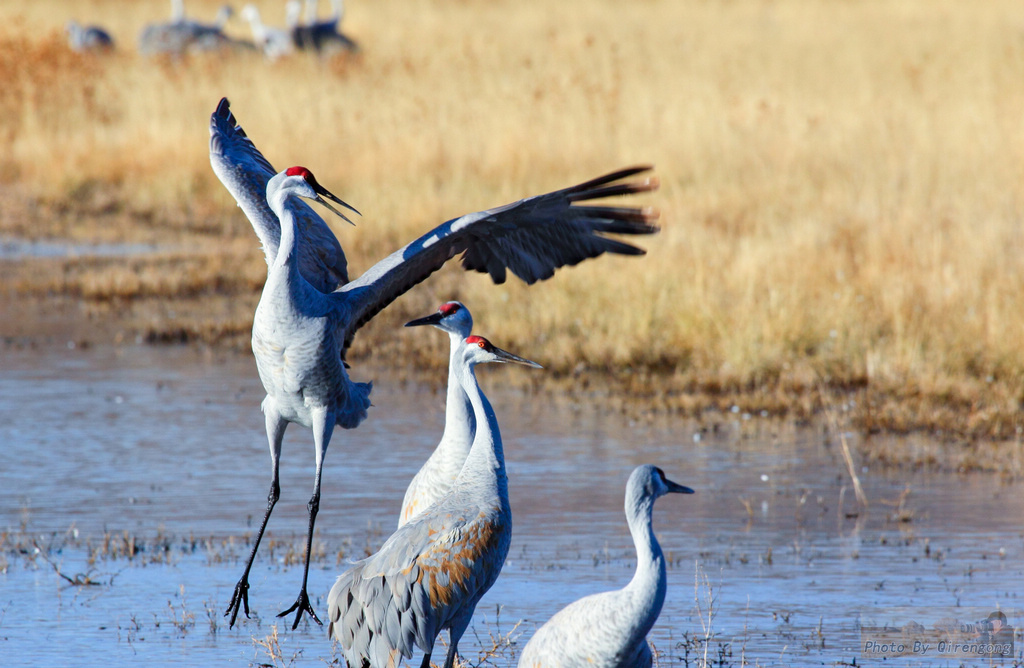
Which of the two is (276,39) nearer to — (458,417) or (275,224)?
(275,224)

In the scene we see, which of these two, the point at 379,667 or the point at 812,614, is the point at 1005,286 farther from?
the point at 379,667

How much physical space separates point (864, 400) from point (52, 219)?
396 inches

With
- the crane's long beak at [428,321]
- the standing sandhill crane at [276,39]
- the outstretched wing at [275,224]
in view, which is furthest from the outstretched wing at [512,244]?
the standing sandhill crane at [276,39]

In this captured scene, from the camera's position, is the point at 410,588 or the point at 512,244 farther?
the point at 512,244

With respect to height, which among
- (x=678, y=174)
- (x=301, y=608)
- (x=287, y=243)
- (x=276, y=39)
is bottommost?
(x=301, y=608)

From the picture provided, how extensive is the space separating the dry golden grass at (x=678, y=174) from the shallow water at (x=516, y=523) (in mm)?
1032

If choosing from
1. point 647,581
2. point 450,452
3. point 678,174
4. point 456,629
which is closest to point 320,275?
point 450,452

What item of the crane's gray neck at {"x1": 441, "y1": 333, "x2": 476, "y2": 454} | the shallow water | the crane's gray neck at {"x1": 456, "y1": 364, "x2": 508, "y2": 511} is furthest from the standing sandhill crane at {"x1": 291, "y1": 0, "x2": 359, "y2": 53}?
the crane's gray neck at {"x1": 456, "y1": 364, "x2": 508, "y2": 511}

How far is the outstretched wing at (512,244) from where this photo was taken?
5.41 meters

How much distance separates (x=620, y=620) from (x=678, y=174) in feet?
34.6

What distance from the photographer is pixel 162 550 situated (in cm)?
572

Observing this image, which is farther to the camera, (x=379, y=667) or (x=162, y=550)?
(x=162, y=550)

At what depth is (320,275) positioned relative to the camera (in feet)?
20.4

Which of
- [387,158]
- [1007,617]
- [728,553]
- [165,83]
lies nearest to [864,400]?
[728,553]
